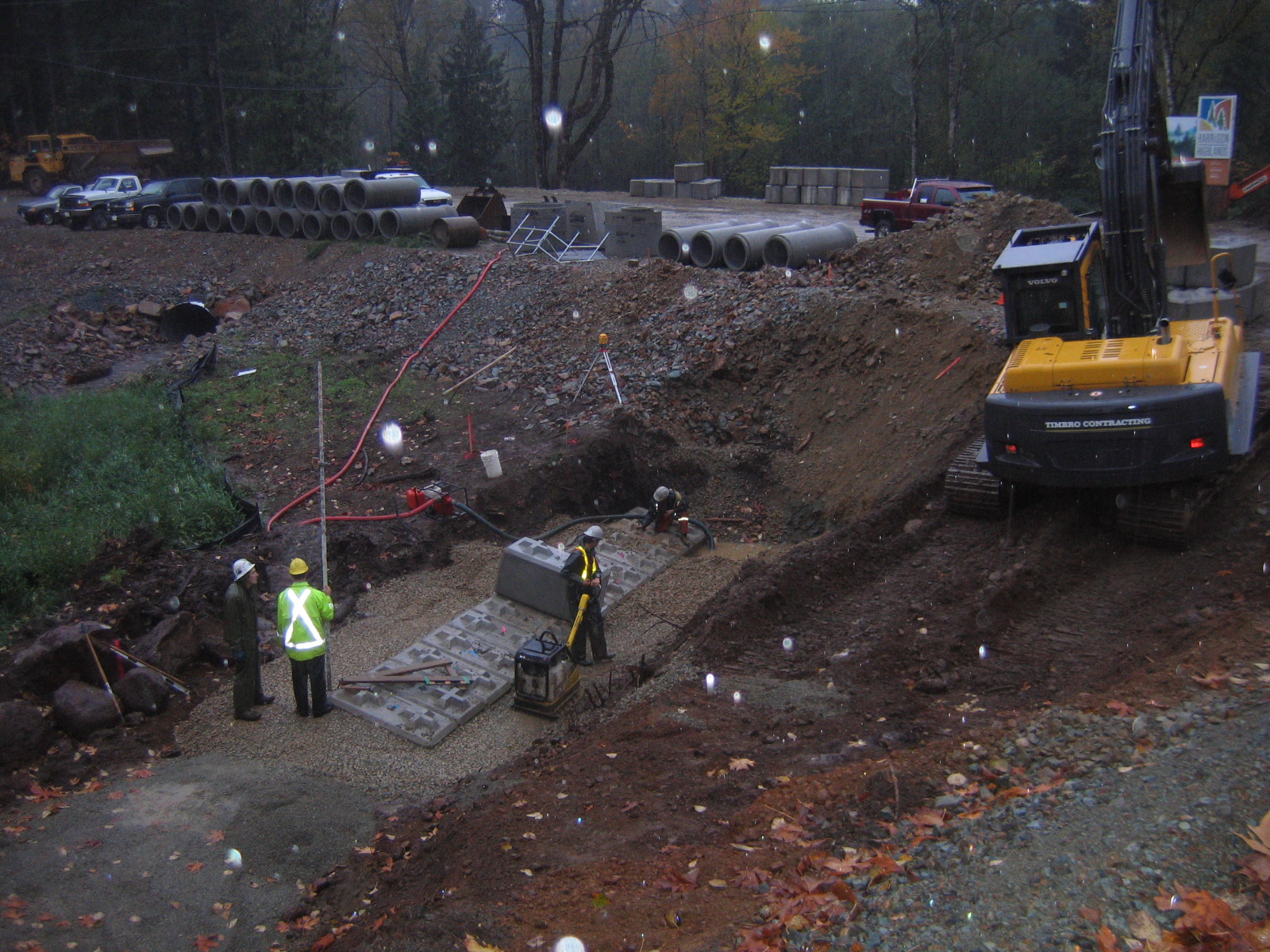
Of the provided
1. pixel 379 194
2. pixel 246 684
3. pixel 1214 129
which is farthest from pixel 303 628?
pixel 1214 129

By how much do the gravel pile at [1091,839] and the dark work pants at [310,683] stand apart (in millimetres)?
4894

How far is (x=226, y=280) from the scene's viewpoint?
927 inches

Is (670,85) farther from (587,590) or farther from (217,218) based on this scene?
(587,590)

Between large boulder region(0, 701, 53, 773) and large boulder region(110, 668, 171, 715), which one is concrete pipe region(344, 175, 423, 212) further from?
large boulder region(0, 701, 53, 773)

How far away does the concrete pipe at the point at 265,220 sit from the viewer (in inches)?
965

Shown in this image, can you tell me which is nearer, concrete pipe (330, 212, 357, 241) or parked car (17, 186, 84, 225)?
concrete pipe (330, 212, 357, 241)

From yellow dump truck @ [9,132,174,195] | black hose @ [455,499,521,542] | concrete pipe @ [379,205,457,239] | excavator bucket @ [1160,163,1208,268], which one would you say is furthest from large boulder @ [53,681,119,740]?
yellow dump truck @ [9,132,174,195]

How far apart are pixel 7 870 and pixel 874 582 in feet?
22.1

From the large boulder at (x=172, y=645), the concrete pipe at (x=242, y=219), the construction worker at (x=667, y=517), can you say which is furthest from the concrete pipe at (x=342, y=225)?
the large boulder at (x=172, y=645)

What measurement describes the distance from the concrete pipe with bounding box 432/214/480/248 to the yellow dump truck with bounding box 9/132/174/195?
79.2 feet

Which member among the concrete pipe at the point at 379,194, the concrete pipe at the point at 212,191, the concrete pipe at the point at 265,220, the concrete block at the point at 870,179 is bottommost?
the concrete pipe at the point at 265,220

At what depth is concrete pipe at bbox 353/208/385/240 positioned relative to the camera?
872 inches

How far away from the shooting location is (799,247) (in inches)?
690

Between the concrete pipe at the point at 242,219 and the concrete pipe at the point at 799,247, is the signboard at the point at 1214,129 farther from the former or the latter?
the concrete pipe at the point at 242,219
